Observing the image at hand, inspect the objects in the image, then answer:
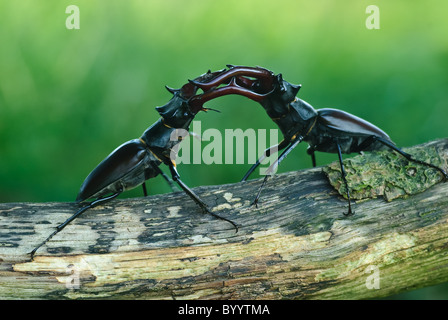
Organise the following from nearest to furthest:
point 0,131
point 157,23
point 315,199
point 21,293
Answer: point 21,293 → point 315,199 → point 0,131 → point 157,23

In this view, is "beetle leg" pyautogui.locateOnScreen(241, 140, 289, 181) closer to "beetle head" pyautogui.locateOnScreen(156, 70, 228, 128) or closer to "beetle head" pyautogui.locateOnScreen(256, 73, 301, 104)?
"beetle head" pyautogui.locateOnScreen(256, 73, 301, 104)

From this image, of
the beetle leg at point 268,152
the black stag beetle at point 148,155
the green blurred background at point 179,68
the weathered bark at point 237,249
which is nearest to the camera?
the weathered bark at point 237,249

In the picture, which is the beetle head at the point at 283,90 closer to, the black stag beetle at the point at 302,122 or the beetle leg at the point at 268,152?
the black stag beetle at the point at 302,122

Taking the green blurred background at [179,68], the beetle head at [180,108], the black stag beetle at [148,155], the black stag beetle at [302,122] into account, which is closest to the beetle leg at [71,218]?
the black stag beetle at [148,155]

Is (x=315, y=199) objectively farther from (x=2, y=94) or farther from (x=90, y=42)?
(x=2, y=94)

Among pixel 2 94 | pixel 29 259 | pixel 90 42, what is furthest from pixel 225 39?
pixel 29 259

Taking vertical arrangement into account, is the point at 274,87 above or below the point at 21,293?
above

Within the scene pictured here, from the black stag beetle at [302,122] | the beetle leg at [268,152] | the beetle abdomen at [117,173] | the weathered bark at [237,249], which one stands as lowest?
the weathered bark at [237,249]
